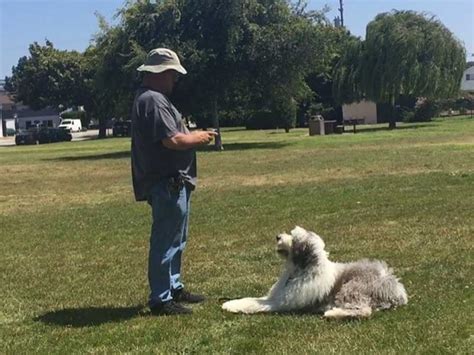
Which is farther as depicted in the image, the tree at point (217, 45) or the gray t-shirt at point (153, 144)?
the tree at point (217, 45)

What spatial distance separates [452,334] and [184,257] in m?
4.57

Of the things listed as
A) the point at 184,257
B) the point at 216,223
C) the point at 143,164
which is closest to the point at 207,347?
the point at 143,164

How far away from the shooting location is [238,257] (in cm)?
885

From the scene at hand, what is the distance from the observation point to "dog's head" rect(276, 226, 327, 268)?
598 cm

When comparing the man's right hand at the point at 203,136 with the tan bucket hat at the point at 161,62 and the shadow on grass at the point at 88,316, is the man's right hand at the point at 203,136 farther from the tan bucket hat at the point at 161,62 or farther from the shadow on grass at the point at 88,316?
the shadow on grass at the point at 88,316

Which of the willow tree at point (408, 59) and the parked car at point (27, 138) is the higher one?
the willow tree at point (408, 59)

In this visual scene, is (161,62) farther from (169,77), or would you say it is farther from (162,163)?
(162,163)

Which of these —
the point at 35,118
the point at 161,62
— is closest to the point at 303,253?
the point at 161,62

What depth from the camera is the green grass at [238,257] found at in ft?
18.0

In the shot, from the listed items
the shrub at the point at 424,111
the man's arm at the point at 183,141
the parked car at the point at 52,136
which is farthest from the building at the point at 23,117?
the man's arm at the point at 183,141

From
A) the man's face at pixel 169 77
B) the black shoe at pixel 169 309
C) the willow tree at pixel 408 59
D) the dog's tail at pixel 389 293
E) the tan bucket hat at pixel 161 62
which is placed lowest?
the black shoe at pixel 169 309

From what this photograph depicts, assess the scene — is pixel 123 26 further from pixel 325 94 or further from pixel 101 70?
pixel 325 94

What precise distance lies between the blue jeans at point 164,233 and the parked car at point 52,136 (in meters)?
61.2

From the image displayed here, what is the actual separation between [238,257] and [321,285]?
2.95m
